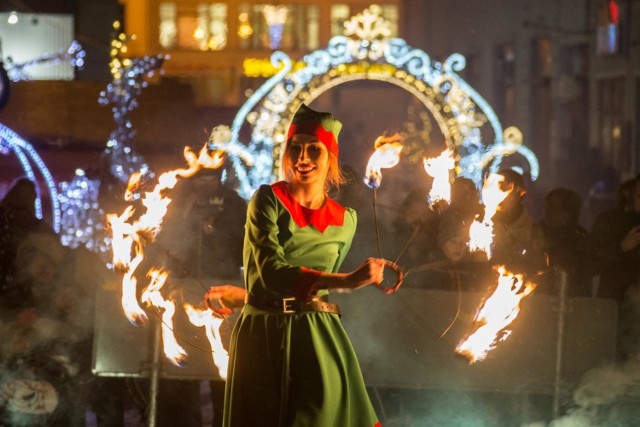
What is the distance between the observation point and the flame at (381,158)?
5.38m

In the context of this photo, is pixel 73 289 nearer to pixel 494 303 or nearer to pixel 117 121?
pixel 494 303

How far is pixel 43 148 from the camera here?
65.9ft

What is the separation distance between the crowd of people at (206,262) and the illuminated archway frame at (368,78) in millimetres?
4146

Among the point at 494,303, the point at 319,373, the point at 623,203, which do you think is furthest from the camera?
the point at 623,203

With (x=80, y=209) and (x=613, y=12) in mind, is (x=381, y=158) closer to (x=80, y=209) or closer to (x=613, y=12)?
(x=80, y=209)

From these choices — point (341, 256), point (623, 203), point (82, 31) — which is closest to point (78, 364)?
point (341, 256)

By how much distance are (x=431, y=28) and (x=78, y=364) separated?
32652 millimetres

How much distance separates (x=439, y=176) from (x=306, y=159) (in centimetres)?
99

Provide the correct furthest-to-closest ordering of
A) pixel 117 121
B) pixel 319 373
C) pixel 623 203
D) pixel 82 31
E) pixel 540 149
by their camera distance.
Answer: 1. pixel 540 149
2. pixel 82 31
3. pixel 117 121
4. pixel 623 203
5. pixel 319 373

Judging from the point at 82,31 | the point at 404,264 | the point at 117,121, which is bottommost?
the point at 404,264

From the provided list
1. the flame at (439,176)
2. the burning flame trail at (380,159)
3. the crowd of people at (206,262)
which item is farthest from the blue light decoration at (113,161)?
the burning flame trail at (380,159)

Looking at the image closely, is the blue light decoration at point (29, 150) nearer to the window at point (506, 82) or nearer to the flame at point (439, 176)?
the flame at point (439, 176)

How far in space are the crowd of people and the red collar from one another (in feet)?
7.27

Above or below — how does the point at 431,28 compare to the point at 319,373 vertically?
above
